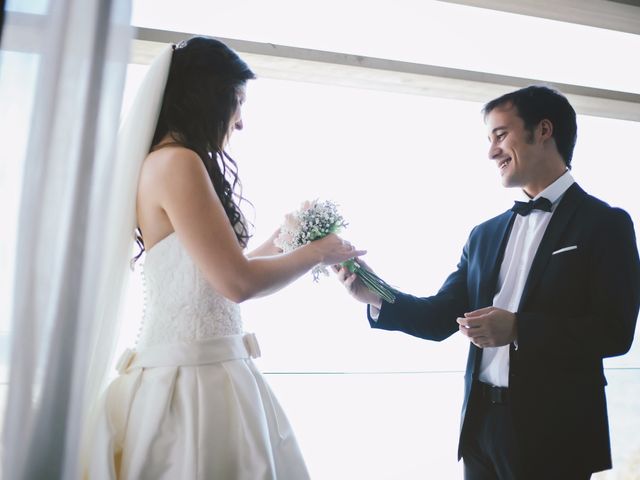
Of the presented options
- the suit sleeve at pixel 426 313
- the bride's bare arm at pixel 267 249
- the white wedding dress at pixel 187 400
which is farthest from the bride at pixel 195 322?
the suit sleeve at pixel 426 313

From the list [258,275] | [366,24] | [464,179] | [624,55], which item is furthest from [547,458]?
[624,55]

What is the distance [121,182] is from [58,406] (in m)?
0.64

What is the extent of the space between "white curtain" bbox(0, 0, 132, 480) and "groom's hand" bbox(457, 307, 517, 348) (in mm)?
1187

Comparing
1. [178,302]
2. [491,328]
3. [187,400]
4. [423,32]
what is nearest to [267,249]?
[178,302]

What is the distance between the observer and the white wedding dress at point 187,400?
1408 millimetres

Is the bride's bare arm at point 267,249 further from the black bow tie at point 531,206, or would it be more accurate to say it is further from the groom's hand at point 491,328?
the black bow tie at point 531,206

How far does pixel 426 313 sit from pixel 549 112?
3.16 feet

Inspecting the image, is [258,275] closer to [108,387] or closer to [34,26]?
[108,387]

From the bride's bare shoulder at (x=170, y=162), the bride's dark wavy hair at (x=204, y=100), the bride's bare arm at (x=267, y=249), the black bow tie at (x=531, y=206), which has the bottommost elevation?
the bride's bare arm at (x=267, y=249)

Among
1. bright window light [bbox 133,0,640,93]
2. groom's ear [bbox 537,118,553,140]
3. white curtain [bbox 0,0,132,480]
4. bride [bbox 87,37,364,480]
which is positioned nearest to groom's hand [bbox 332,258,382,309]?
bride [bbox 87,37,364,480]

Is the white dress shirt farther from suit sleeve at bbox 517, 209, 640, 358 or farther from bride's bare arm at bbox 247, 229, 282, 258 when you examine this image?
bride's bare arm at bbox 247, 229, 282, 258

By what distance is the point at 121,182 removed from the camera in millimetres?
1536

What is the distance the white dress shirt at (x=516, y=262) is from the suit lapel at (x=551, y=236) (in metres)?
0.05

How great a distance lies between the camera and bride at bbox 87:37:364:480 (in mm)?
1430
